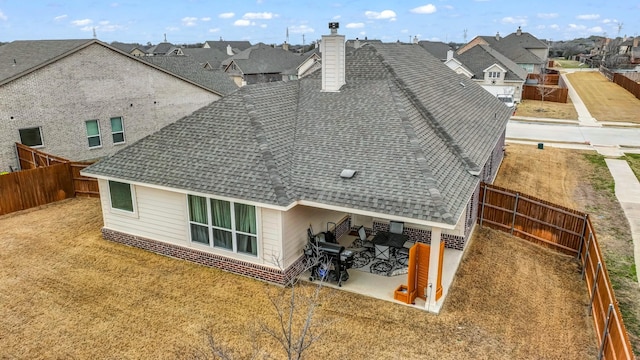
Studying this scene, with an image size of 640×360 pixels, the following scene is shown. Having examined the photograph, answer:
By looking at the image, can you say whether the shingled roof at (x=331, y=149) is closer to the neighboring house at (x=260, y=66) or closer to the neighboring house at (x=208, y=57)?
the neighboring house at (x=260, y=66)

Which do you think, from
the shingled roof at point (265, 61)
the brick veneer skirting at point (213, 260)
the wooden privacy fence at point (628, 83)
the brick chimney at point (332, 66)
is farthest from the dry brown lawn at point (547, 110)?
the brick veneer skirting at point (213, 260)

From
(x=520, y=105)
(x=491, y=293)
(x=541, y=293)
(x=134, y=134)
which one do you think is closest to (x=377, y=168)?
A: (x=491, y=293)

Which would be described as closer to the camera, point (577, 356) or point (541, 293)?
point (577, 356)

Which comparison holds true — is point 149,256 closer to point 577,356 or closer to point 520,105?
point 577,356

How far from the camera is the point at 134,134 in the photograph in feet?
90.2

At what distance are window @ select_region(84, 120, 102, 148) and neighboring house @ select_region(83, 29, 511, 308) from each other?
40.2 ft

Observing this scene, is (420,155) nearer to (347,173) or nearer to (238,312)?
(347,173)

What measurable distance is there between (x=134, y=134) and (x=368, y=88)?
1738 cm

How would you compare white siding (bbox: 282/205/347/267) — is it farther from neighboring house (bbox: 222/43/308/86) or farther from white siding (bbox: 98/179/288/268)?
neighboring house (bbox: 222/43/308/86)

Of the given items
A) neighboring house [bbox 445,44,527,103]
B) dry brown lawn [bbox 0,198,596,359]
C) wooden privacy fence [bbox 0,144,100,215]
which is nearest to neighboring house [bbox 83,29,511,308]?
dry brown lawn [bbox 0,198,596,359]

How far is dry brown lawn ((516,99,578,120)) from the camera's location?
144 feet

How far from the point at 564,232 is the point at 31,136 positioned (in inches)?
950

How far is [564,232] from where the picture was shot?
45.6 ft

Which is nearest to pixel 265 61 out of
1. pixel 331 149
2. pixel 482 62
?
pixel 482 62
